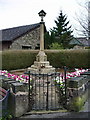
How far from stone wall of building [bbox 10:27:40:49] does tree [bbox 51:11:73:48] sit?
2540 millimetres

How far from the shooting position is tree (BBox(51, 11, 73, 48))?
67.6 feet

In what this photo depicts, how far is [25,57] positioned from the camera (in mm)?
11664

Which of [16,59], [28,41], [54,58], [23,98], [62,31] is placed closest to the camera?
[23,98]

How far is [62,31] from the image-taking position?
23953mm

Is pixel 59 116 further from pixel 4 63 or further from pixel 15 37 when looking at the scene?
pixel 15 37

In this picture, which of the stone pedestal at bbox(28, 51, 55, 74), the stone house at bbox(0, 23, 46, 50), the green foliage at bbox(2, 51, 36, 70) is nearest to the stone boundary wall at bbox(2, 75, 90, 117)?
the stone pedestal at bbox(28, 51, 55, 74)

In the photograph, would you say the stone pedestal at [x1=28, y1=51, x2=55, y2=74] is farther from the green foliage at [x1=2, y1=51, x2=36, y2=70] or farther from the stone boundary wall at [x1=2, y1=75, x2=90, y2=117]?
the stone boundary wall at [x1=2, y1=75, x2=90, y2=117]

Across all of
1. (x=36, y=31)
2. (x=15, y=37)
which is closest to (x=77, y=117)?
(x=15, y=37)

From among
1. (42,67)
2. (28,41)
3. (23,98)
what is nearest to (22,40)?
(28,41)

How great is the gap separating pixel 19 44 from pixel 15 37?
1024 mm

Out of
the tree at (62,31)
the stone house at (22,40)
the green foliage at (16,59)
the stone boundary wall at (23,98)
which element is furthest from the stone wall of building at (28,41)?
the stone boundary wall at (23,98)

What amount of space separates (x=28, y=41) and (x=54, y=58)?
26.0ft

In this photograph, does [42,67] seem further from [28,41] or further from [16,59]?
[28,41]

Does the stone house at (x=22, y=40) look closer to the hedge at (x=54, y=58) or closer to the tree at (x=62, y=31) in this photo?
the tree at (x=62, y=31)
